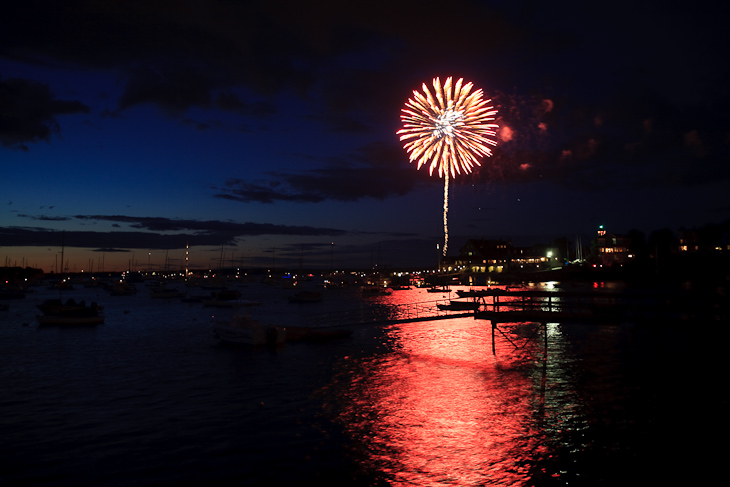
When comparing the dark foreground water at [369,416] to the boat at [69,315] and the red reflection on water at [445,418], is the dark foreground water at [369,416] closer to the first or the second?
the red reflection on water at [445,418]

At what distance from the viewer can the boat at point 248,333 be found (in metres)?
50.2

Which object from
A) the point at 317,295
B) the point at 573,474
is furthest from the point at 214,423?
the point at 317,295

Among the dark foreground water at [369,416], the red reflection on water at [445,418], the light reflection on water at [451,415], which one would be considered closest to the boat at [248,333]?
the dark foreground water at [369,416]

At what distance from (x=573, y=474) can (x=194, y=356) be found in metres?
38.3

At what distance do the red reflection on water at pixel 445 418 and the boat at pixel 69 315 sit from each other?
177 feet

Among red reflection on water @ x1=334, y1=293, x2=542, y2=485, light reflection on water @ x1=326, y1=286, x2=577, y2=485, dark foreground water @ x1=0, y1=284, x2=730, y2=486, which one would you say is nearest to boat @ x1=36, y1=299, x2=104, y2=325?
dark foreground water @ x1=0, y1=284, x2=730, y2=486

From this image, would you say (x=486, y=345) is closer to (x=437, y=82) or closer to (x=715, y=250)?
(x=437, y=82)

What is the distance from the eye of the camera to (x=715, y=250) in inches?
6993

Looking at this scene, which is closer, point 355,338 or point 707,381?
point 707,381

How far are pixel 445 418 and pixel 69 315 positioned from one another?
2824 inches

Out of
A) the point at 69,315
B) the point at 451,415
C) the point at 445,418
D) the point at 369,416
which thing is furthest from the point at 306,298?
the point at 445,418

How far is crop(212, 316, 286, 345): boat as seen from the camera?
50.2 m

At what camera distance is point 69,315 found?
76.5m

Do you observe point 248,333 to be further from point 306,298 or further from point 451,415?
point 306,298
